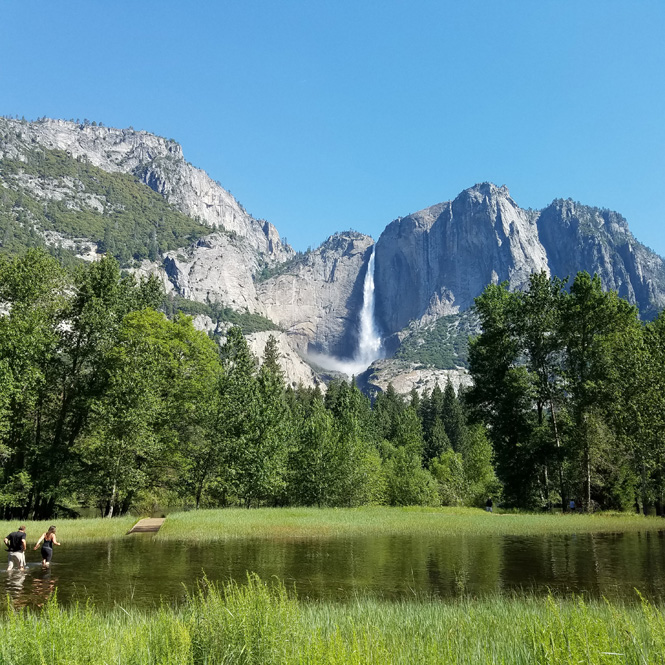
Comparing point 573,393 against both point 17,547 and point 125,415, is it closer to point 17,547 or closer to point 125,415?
point 125,415

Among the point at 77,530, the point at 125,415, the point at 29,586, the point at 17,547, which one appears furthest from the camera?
the point at 125,415

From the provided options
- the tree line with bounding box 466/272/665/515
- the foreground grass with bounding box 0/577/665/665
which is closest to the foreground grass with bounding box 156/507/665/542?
the tree line with bounding box 466/272/665/515

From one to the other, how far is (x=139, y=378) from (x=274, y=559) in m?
23.5

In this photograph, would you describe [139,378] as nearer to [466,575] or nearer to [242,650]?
[466,575]

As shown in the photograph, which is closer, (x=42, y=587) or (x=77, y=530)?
(x=42, y=587)

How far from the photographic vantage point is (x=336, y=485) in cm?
5566

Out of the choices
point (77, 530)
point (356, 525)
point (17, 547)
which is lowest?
point (356, 525)

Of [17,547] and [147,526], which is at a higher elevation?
[17,547]

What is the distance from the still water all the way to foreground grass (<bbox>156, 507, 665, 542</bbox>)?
2.91 m

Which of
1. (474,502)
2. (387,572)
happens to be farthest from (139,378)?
(474,502)

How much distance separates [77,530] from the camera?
29.7 m

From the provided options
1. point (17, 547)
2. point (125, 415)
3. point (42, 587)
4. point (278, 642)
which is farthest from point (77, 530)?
point (278, 642)

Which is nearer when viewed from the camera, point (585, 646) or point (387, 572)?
point (585, 646)

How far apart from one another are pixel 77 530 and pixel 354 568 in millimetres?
18261
